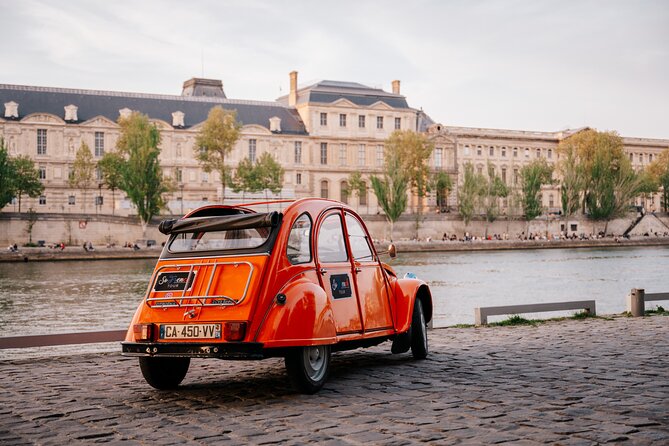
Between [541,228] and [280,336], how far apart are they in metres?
80.8

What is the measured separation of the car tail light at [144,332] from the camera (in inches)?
291

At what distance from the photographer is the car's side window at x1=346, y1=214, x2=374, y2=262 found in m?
8.63

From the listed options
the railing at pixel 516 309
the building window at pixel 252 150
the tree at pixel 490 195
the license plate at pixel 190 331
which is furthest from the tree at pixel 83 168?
the license plate at pixel 190 331

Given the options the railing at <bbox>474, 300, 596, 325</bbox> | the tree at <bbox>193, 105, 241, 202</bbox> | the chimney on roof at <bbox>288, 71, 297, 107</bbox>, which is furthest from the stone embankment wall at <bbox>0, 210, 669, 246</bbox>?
the railing at <bbox>474, 300, 596, 325</bbox>

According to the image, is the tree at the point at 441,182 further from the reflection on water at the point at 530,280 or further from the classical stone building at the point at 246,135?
the reflection on water at the point at 530,280

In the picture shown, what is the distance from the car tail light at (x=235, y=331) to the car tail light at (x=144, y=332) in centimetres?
80

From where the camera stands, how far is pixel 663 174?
316ft

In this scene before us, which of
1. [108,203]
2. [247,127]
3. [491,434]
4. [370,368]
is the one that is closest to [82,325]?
[370,368]

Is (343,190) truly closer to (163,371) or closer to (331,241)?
(331,241)

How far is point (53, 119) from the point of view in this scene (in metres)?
74.0

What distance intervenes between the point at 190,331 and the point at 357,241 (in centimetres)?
228

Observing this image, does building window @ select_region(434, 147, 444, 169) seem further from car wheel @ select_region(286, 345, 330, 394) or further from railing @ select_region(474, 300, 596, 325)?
car wheel @ select_region(286, 345, 330, 394)

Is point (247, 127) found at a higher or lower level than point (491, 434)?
higher

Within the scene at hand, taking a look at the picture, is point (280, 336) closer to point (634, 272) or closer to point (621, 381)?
point (621, 381)
